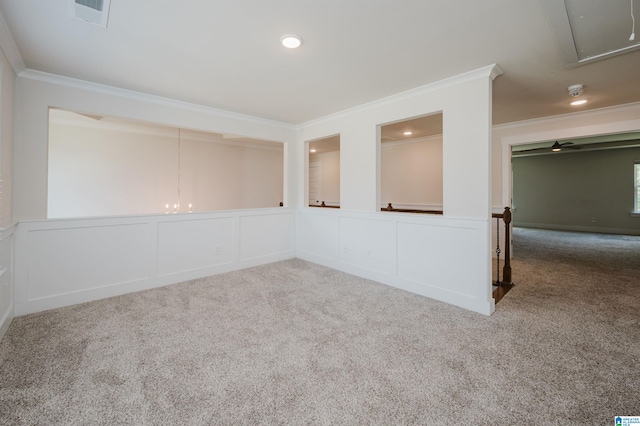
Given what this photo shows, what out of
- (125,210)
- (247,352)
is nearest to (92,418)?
(247,352)

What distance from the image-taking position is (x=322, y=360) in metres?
2.01

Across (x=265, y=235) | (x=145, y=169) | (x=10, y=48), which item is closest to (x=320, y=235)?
(x=265, y=235)

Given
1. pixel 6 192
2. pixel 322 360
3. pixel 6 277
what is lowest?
pixel 322 360

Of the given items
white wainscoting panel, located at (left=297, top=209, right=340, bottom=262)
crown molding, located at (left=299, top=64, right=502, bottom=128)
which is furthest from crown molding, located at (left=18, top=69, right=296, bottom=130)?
white wainscoting panel, located at (left=297, top=209, right=340, bottom=262)

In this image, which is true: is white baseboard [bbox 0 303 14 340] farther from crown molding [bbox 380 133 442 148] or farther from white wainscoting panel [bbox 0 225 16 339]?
A: crown molding [bbox 380 133 442 148]

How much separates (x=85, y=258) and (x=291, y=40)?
10.7 feet

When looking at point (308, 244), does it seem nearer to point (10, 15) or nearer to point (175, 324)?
point (175, 324)

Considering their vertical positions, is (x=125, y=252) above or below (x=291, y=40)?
below

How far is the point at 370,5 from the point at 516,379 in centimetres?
267

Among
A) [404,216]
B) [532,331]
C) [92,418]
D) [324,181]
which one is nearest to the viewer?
[92,418]

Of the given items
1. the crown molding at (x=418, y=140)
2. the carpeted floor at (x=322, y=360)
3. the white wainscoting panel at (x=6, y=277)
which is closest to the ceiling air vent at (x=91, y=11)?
the white wainscoting panel at (x=6, y=277)

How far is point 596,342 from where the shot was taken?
2262 millimetres

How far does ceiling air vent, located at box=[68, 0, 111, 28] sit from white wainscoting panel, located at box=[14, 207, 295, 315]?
2.10m

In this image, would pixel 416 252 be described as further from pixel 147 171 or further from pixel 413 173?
pixel 147 171
